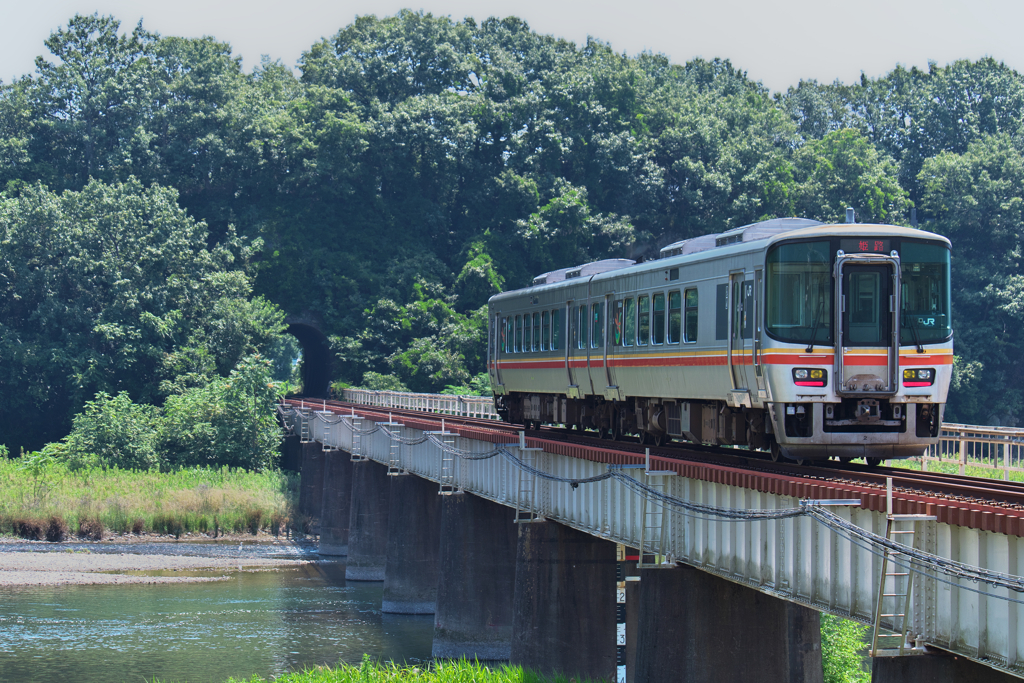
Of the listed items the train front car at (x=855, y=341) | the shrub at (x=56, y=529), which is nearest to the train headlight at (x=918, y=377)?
the train front car at (x=855, y=341)

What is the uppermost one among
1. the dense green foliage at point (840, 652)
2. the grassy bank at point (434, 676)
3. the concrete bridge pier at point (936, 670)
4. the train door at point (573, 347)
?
the train door at point (573, 347)

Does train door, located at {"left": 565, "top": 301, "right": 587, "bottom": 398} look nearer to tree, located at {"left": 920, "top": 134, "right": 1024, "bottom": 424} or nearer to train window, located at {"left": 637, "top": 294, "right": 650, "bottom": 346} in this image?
train window, located at {"left": 637, "top": 294, "right": 650, "bottom": 346}

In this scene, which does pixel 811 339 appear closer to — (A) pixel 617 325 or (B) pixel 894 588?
(B) pixel 894 588

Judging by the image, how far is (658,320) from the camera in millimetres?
22594

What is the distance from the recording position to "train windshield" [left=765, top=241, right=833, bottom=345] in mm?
17750

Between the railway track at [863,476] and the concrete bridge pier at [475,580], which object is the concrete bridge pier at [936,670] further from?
the concrete bridge pier at [475,580]

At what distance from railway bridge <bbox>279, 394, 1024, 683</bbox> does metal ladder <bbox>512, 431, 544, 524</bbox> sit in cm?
4

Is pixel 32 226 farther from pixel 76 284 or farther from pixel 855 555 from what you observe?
pixel 855 555

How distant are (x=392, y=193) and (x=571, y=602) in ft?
210

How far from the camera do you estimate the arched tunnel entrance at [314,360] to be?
83.6 meters

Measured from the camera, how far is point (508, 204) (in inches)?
3095

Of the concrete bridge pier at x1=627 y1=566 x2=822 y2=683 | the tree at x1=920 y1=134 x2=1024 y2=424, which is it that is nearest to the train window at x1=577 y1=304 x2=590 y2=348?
the concrete bridge pier at x1=627 y1=566 x2=822 y2=683

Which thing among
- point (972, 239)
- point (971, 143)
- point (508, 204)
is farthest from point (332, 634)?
point (971, 143)

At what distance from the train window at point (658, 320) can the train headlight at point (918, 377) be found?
5408 millimetres
